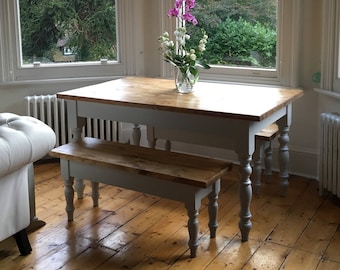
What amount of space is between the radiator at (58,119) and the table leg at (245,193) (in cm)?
172

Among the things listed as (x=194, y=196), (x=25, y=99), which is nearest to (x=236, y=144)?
(x=194, y=196)

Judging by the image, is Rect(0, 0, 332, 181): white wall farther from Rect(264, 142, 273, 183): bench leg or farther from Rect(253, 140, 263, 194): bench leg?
Rect(253, 140, 263, 194): bench leg

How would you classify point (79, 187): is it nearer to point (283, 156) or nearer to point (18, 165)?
point (18, 165)

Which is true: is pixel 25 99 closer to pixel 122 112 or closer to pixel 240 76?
pixel 122 112

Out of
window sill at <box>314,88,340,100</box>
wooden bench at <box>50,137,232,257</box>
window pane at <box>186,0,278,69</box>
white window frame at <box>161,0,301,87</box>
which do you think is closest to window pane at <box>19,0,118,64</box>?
window pane at <box>186,0,278,69</box>

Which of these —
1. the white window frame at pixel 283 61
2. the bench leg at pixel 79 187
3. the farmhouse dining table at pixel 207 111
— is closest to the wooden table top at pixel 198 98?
the farmhouse dining table at pixel 207 111

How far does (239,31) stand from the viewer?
4.17 meters

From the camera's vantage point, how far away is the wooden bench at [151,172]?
2744 millimetres

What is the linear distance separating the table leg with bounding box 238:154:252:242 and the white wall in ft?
3.77

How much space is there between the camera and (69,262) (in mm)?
2797

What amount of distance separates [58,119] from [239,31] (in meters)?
1.59

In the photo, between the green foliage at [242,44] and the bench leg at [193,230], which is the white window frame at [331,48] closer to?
the green foliage at [242,44]

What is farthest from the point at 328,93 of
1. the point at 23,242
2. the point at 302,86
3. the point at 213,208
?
the point at 23,242

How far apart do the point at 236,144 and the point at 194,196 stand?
0.37 m
